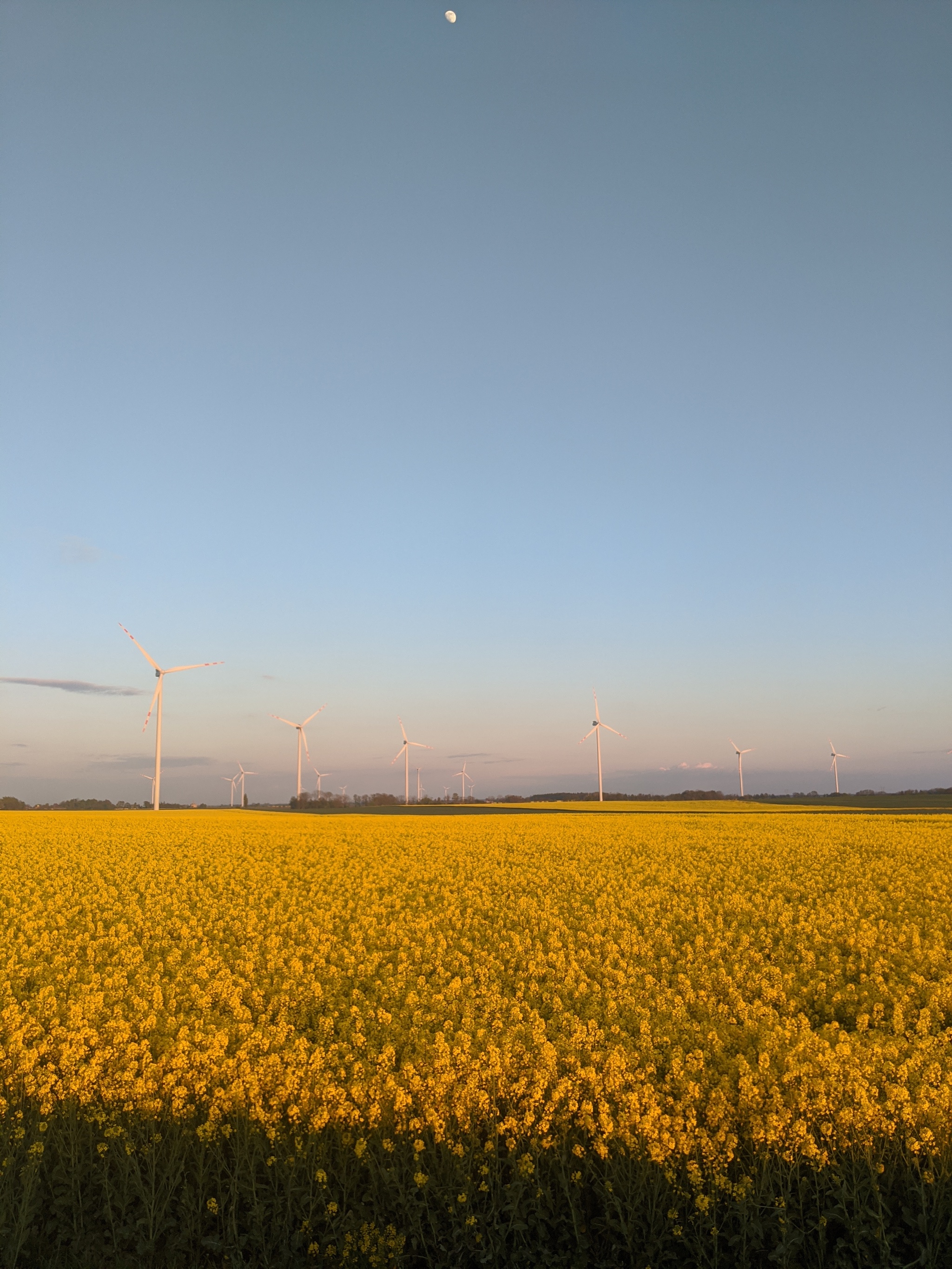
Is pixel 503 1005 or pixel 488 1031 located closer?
pixel 488 1031

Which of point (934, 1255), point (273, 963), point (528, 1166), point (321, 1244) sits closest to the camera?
point (934, 1255)

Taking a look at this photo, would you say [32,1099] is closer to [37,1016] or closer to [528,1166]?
[37,1016]

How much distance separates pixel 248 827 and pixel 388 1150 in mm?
48673

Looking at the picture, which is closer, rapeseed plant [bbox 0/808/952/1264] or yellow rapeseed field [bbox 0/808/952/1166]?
rapeseed plant [bbox 0/808/952/1264]

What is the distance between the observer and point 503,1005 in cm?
1228

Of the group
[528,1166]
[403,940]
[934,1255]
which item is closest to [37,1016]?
[403,940]

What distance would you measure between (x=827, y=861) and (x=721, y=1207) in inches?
998

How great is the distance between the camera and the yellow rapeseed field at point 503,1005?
8.97m

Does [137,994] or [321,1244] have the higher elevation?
[137,994]

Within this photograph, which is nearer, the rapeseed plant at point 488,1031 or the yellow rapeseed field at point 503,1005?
the rapeseed plant at point 488,1031

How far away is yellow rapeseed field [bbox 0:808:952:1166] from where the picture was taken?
29.4 ft

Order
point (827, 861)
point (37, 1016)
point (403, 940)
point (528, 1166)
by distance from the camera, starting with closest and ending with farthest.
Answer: point (528, 1166) < point (37, 1016) < point (403, 940) < point (827, 861)

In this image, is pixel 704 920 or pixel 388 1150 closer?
pixel 388 1150

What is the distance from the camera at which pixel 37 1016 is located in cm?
1236
